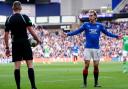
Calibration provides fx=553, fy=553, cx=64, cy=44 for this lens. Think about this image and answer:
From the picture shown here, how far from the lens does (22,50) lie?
1420 centimetres

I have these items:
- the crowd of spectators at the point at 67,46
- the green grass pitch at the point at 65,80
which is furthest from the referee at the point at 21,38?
the crowd of spectators at the point at 67,46

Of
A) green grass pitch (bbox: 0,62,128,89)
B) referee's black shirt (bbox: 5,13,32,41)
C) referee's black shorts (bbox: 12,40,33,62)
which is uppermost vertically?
referee's black shirt (bbox: 5,13,32,41)

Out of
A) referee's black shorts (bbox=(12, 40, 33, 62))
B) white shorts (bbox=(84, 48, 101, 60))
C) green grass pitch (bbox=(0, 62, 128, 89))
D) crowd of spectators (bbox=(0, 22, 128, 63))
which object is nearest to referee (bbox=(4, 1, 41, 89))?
referee's black shorts (bbox=(12, 40, 33, 62))

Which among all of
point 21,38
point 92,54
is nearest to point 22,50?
point 21,38

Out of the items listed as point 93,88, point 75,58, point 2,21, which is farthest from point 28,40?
point 2,21

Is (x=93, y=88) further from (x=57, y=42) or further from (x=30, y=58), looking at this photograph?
(x=57, y=42)

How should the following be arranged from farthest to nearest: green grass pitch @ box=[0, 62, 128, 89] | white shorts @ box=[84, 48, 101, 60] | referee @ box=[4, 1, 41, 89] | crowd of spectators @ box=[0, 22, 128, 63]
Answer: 1. crowd of spectators @ box=[0, 22, 128, 63]
2. green grass pitch @ box=[0, 62, 128, 89]
3. white shorts @ box=[84, 48, 101, 60]
4. referee @ box=[4, 1, 41, 89]

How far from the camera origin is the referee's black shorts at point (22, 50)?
46.5 feet

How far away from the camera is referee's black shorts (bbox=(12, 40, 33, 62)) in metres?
14.2

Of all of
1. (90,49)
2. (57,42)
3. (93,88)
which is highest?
(90,49)

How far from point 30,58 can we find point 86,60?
3545 mm

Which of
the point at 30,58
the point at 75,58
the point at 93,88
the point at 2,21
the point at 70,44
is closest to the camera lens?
the point at 30,58

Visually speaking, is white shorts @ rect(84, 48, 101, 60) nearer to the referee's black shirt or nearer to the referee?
the referee

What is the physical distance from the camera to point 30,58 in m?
14.1
